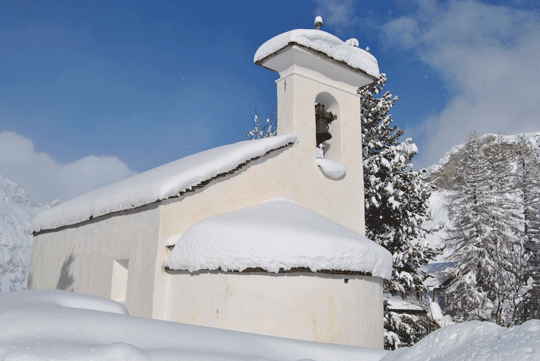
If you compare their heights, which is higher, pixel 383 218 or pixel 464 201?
pixel 464 201

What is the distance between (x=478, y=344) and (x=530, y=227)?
27171 millimetres

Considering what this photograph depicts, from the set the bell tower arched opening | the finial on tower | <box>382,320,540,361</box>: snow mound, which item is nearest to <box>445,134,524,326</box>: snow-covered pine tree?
the bell tower arched opening

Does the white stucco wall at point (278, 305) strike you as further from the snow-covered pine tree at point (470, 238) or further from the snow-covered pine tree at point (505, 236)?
the snow-covered pine tree at point (470, 238)

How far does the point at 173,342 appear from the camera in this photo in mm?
2008

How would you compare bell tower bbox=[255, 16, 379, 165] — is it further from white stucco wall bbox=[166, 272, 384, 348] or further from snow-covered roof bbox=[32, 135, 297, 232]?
white stucco wall bbox=[166, 272, 384, 348]

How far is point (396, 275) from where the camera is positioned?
14.0m

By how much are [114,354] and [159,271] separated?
5771 millimetres

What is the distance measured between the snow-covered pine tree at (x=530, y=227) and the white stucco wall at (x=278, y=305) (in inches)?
615

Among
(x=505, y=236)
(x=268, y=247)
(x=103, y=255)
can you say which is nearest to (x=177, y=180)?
(x=268, y=247)

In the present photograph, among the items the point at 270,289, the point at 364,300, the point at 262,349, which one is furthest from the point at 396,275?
the point at 262,349

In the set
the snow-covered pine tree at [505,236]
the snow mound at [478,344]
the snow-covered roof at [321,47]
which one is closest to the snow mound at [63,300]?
Result: the snow mound at [478,344]

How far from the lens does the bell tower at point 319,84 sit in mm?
9273

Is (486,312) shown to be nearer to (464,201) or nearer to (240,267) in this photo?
(464,201)

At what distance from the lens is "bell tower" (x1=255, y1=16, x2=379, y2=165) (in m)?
9.27
